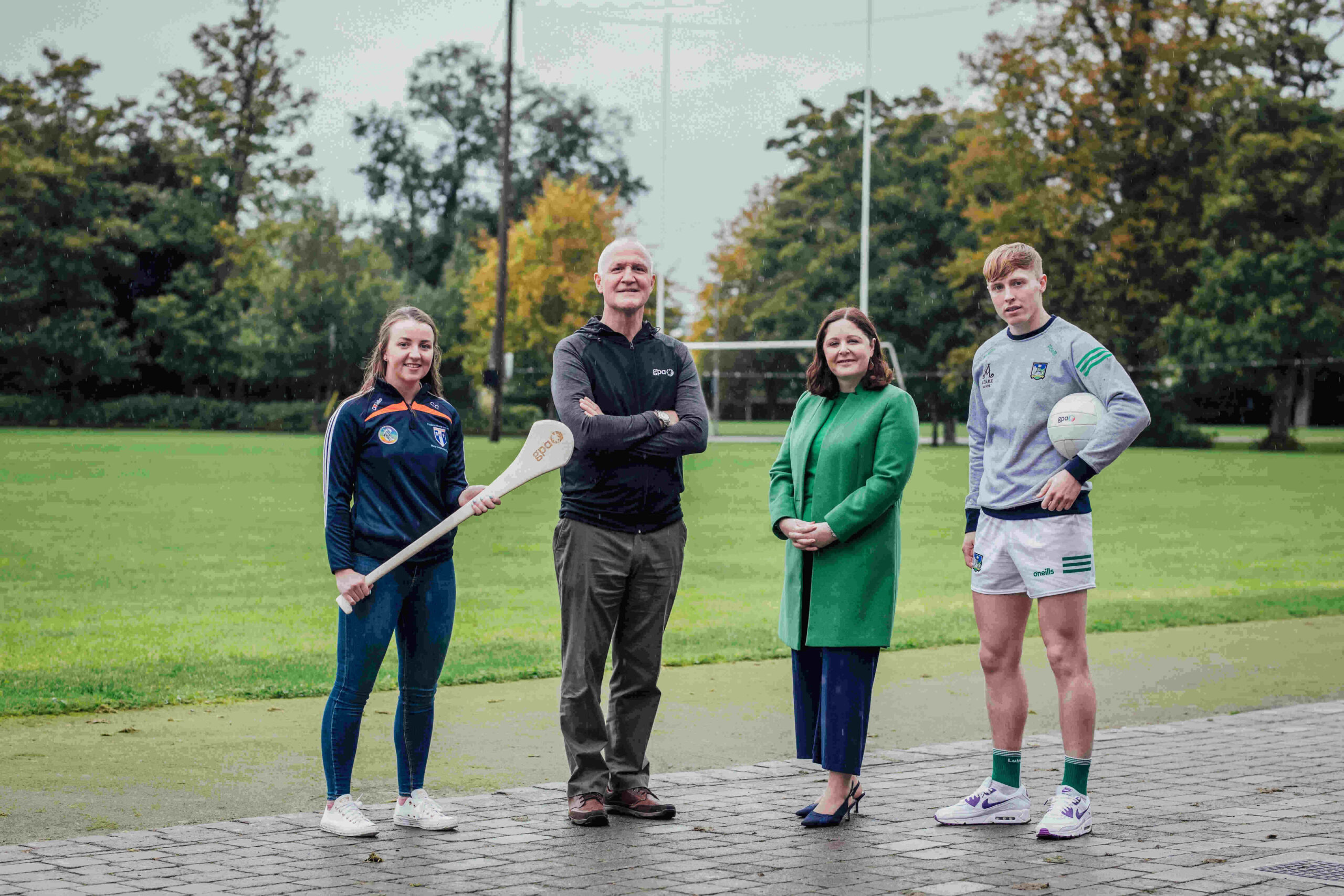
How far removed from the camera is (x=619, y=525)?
5.19 metres

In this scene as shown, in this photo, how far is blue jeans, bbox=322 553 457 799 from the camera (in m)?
4.89

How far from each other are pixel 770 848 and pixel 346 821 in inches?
53.4

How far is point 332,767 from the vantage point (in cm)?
484

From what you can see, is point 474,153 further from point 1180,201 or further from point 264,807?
point 264,807

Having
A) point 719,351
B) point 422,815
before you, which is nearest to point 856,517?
point 422,815

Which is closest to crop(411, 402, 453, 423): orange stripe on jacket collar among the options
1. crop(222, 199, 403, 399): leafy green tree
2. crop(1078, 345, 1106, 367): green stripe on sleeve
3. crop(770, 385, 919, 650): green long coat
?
crop(770, 385, 919, 650): green long coat

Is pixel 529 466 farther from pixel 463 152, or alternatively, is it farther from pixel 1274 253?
pixel 463 152

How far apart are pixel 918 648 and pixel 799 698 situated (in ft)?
14.7

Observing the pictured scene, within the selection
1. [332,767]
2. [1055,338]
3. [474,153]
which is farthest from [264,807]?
[474,153]

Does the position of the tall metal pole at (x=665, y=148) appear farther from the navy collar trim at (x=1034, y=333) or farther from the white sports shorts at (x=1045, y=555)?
the white sports shorts at (x=1045, y=555)

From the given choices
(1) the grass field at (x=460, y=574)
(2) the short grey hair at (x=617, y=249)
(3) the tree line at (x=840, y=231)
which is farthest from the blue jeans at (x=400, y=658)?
(3) the tree line at (x=840, y=231)

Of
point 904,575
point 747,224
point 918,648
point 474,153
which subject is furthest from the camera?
point 474,153

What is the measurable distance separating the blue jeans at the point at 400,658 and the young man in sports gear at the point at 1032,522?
1.80 meters

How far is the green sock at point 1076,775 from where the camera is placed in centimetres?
494
